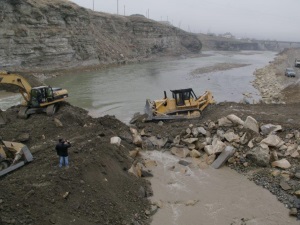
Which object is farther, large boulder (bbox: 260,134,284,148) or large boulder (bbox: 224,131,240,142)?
large boulder (bbox: 224,131,240,142)

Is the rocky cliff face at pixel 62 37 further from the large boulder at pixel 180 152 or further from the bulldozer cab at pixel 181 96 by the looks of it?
the large boulder at pixel 180 152

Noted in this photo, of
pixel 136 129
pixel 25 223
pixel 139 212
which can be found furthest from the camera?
pixel 136 129

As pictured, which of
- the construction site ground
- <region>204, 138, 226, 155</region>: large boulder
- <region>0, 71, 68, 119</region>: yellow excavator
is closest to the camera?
the construction site ground

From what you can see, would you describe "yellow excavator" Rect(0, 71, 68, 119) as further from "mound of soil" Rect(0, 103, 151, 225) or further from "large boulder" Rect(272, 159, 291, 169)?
"large boulder" Rect(272, 159, 291, 169)

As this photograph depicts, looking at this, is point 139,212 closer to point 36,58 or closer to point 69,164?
point 69,164

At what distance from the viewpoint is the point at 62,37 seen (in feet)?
162

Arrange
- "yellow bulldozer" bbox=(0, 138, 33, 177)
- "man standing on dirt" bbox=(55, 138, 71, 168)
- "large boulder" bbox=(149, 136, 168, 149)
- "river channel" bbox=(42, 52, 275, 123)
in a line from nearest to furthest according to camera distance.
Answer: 1. "man standing on dirt" bbox=(55, 138, 71, 168)
2. "yellow bulldozer" bbox=(0, 138, 33, 177)
3. "large boulder" bbox=(149, 136, 168, 149)
4. "river channel" bbox=(42, 52, 275, 123)

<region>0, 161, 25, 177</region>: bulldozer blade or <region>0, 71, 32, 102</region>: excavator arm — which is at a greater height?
<region>0, 71, 32, 102</region>: excavator arm

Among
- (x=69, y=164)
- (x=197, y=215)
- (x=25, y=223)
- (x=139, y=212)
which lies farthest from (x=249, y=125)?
(x=25, y=223)

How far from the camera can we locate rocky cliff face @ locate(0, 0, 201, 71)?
1630 inches

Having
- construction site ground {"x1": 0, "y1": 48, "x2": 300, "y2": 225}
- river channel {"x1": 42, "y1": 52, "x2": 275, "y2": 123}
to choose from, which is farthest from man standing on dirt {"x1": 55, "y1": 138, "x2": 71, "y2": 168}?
river channel {"x1": 42, "y1": 52, "x2": 275, "y2": 123}

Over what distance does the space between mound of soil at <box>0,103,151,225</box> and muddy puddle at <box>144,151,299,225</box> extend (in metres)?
0.81

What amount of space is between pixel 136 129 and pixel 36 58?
31404mm

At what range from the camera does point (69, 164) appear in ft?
36.0
